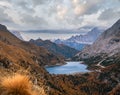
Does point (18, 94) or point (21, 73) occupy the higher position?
point (21, 73)

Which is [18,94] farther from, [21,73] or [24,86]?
[21,73]

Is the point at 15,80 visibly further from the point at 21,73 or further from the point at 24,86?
the point at 21,73

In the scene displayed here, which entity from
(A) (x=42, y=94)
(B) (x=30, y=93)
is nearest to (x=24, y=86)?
(B) (x=30, y=93)

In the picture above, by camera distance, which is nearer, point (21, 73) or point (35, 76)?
point (21, 73)

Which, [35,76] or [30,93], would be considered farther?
[35,76]

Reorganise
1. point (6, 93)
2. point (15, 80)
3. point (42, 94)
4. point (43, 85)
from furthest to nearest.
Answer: point (43, 85) < point (42, 94) < point (15, 80) < point (6, 93)

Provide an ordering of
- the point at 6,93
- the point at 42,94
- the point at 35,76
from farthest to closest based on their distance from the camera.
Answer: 1. the point at 35,76
2. the point at 42,94
3. the point at 6,93

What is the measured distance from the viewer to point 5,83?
9.59 metres

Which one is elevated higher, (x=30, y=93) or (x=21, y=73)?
(x=21, y=73)

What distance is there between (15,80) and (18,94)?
627 millimetres

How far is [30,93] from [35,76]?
180 inches

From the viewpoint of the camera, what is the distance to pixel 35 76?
14.2 m

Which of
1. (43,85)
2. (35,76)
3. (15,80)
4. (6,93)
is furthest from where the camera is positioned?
(35,76)

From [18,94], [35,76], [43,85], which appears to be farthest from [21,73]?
[35,76]
